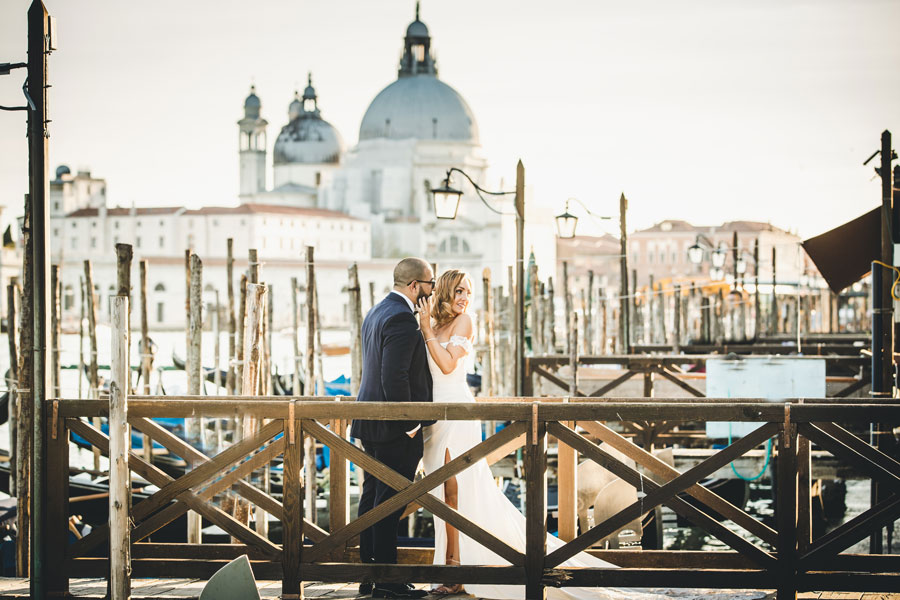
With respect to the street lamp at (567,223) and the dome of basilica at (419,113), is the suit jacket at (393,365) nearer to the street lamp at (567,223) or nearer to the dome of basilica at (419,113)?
the street lamp at (567,223)

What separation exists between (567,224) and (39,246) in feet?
20.8

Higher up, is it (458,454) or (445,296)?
(445,296)

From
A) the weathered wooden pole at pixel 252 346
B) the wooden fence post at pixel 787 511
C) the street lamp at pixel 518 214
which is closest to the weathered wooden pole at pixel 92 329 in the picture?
the street lamp at pixel 518 214

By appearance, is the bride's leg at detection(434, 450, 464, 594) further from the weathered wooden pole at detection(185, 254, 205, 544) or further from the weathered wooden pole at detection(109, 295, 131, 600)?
the weathered wooden pole at detection(185, 254, 205, 544)

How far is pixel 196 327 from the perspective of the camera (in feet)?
28.9

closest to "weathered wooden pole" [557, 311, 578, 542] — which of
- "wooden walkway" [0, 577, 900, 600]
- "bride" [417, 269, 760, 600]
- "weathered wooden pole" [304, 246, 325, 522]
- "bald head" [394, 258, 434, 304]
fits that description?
"bride" [417, 269, 760, 600]

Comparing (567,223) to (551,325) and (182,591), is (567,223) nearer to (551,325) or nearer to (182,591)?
(182,591)

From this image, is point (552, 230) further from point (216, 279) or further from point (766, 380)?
point (766, 380)

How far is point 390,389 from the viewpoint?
383cm

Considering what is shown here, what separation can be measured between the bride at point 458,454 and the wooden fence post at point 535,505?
0.72 ft

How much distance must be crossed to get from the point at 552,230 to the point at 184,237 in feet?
77.5

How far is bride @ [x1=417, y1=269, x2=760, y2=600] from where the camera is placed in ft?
13.0

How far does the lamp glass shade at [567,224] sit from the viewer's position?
30.8 ft

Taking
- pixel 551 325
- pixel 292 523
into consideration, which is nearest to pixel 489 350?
pixel 551 325
